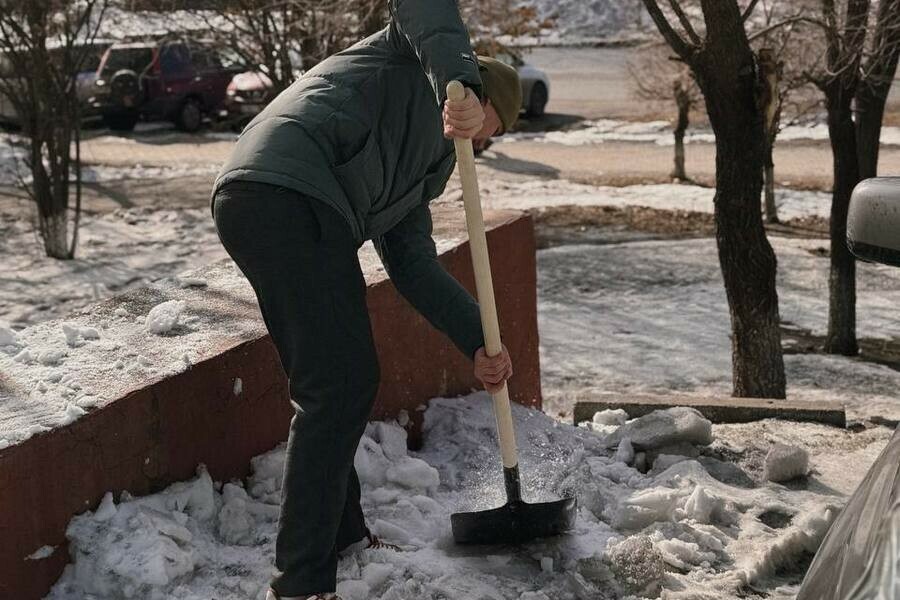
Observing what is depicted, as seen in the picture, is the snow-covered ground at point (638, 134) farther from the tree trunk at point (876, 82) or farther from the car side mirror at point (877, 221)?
the car side mirror at point (877, 221)

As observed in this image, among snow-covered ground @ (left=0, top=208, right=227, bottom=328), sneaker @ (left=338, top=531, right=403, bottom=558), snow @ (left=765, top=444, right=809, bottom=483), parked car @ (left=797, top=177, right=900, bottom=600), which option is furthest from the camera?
snow-covered ground @ (left=0, top=208, right=227, bottom=328)

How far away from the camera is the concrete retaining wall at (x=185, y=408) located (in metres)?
2.76

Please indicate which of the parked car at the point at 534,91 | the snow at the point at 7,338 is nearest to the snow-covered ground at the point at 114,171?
the parked car at the point at 534,91

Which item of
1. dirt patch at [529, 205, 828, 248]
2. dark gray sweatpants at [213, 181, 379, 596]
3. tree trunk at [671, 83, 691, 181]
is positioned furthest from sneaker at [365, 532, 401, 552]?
tree trunk at [671, 83, 691, 181]

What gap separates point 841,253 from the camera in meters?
8.12

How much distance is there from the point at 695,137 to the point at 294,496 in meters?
15.5

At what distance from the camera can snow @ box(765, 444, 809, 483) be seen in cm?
397

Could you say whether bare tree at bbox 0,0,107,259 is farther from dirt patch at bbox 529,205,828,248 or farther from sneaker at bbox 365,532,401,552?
sneaker at bbox 365,532,401,552

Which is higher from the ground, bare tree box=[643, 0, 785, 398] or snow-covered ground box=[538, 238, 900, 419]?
bare tree box=[643, 0, 785, 398]

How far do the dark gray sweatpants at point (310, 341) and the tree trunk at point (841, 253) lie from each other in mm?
6000

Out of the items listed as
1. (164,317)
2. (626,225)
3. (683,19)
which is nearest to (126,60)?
(626,225)

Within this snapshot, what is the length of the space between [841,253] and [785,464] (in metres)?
4.50

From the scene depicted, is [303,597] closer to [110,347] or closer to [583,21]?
[110,347]

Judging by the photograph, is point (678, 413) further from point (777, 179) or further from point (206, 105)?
point (206, 105)
